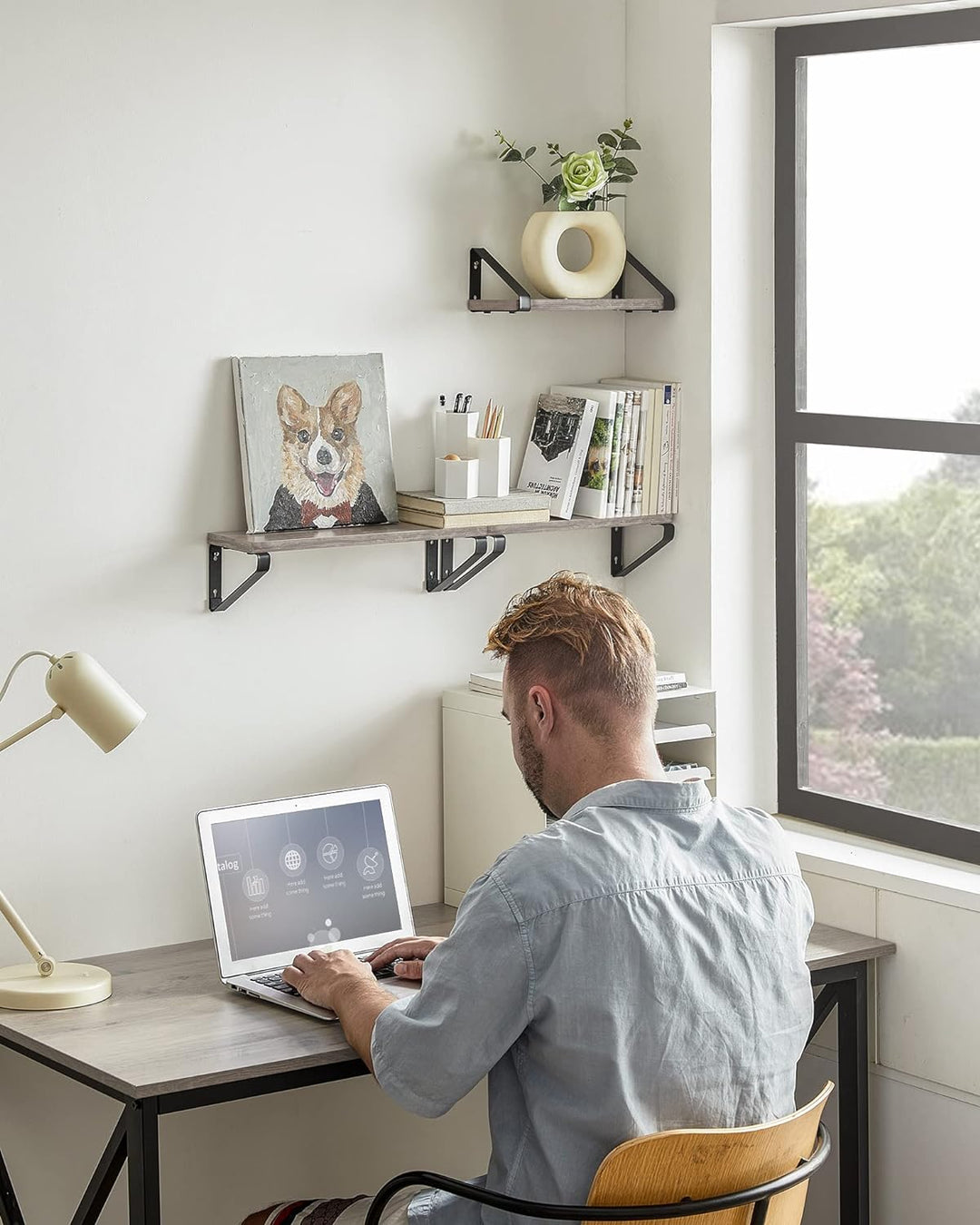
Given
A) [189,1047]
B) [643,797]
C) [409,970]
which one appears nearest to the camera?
[643,797]

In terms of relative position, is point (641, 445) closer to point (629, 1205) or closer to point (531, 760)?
point (531, 760)

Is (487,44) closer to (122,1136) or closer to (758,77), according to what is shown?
(758,77)

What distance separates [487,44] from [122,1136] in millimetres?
1965

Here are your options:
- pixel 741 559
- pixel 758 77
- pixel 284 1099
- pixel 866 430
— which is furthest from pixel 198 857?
pixel 758 77

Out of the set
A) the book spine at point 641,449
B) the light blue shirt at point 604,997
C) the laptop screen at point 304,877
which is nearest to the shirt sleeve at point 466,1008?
Result: the light blue shirt at point 604,997

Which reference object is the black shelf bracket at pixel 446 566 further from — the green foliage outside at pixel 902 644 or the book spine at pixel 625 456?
the green foliage outside at pixel 902 644

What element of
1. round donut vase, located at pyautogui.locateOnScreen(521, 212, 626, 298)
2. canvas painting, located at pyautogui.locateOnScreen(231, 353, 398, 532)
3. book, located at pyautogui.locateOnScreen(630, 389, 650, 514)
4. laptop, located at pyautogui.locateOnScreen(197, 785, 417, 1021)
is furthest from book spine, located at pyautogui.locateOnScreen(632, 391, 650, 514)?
laptop, located at pyautogui.locateOnScreen(197, 785, 417, 1021)

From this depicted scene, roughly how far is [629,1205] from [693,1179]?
0.08 m

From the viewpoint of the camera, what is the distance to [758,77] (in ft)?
9.86

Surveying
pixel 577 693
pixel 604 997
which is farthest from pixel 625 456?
pixel 604 997

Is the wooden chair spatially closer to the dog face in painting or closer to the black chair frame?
the black chair frame

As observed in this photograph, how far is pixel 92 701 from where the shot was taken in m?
2.29

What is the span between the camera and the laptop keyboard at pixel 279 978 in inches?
93.8

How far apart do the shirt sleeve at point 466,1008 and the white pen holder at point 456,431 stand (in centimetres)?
116
